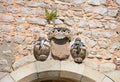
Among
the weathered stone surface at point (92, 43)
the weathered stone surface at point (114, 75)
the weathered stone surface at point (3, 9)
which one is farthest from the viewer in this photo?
the weathered stone surface at point (3, 9)

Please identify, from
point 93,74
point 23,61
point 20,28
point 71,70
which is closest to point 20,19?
point 20,28

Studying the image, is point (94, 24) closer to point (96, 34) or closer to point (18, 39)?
point (96, 34)

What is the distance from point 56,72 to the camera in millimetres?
4434

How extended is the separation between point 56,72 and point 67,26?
62cm

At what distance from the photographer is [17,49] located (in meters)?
4.49

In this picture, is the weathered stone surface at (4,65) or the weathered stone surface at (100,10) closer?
the weathered stone surface at (4,65)

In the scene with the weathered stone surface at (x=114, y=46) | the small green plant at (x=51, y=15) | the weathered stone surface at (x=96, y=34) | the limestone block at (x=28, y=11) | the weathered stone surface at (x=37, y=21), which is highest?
the limestone block at (x=28, y=11)

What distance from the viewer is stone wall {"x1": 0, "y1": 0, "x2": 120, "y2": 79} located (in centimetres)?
450

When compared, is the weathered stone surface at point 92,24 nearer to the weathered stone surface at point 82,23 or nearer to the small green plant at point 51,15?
the weathered stone surface at point 82,23

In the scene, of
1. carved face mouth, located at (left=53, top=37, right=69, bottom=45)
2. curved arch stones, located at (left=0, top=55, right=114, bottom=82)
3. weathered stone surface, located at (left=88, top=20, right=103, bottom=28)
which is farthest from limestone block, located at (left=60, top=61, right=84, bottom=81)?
weathered stone surface, located at (left=88, top=20, right=103, bottom=28)

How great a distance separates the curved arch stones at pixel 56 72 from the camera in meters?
4.37

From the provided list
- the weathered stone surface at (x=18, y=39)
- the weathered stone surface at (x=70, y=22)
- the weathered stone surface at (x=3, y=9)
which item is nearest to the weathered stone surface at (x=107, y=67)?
the weathered stone surface at (x=70, y=22)

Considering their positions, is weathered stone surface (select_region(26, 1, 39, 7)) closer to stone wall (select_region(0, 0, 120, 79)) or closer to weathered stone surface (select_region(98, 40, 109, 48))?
stone wall (select_region(0, 0, 120, 79))

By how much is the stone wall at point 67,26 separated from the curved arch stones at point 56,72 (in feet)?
0.33
